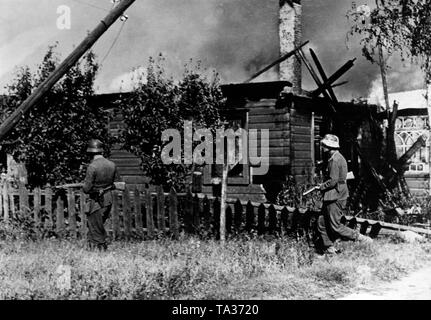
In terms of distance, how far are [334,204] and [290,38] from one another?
7783mm

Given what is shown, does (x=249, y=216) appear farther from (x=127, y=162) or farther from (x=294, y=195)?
(x=127, y=162)

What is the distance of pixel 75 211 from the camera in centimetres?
955

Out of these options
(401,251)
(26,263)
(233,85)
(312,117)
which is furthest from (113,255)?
(312,117)

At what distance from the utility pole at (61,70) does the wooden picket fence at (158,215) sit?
4.51 ft

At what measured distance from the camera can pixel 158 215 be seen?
9250 mm

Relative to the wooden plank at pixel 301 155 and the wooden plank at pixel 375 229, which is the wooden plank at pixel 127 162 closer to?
the wooden plank at pixel 301 155

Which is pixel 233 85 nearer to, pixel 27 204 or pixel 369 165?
pixel 369 165

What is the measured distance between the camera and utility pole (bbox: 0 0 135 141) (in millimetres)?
9852

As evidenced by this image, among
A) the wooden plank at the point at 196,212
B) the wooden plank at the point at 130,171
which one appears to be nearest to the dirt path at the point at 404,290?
the wooden plank at the point at 196,212

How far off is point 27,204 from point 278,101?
727 cm

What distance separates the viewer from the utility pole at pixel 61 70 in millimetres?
9852

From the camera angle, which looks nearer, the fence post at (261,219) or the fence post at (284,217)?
the fence post at (284,217)

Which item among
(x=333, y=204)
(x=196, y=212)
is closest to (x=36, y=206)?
(x=196, y=212)

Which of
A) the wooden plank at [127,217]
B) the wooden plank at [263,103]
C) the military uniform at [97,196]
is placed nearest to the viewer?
the military uniform at [97,196]
